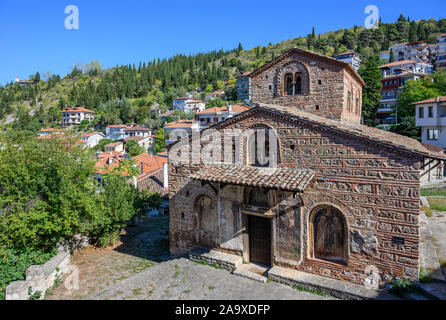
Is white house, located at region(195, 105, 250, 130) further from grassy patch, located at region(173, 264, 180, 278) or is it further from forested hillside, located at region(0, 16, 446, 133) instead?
grassy patch, located at region(173, 264, 180, 278)

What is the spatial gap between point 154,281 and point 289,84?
31.5 ft

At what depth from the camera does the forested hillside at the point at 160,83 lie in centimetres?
8181

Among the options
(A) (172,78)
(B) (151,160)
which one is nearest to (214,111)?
(B) (151,160)

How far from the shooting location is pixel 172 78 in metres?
104

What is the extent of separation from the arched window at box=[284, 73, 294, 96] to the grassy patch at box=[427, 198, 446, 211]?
1038 cm

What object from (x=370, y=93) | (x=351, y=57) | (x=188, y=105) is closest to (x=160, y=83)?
(x=188, y=105)

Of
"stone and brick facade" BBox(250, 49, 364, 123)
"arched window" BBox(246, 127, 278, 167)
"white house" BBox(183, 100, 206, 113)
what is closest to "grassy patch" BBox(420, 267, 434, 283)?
"arched window" BBox(246, 127, 278, 167)

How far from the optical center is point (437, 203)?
54.4 feet

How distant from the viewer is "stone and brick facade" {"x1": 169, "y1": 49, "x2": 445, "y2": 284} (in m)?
7.17

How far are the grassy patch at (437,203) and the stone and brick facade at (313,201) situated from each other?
866 centimetres

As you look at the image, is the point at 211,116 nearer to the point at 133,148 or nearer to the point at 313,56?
the point at 133,148

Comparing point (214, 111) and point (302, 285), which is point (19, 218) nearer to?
point (302, 285)
